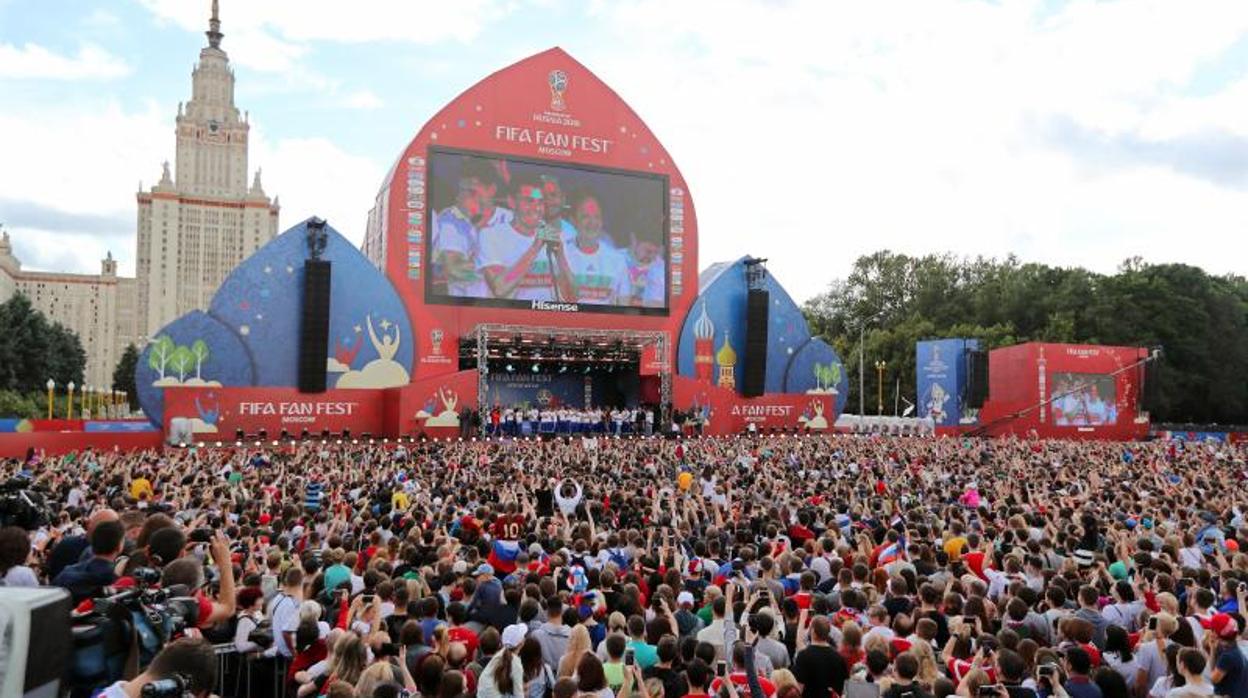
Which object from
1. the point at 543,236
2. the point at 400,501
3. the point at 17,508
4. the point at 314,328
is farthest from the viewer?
the point at 543,236

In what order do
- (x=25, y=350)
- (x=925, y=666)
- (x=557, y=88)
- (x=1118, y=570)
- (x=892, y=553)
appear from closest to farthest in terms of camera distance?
(x=925, y=666) → (x=1118, y=570) → (x=892, y=553) → (x=557, y=88) → (x=25, y=350)

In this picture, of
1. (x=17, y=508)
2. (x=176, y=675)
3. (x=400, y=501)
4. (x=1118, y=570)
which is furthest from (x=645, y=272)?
(x=176, y=675)

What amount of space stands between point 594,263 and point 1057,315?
122 ft

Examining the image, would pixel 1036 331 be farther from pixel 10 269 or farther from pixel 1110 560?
pixel 10 269

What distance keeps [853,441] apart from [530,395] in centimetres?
1862

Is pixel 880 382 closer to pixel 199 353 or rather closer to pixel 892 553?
pixel 199 353

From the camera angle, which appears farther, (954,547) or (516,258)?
(516,258)

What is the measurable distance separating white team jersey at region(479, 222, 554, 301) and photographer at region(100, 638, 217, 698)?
35.4 m

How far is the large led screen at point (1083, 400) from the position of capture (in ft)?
142

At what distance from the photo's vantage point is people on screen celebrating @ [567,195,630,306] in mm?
39594

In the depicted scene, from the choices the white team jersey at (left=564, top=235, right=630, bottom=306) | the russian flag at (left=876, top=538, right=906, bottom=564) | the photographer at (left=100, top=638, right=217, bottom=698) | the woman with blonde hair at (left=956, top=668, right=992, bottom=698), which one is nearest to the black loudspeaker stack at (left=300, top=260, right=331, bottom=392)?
the white team jersey at (left=564, top=235, right=630, bottom=306)

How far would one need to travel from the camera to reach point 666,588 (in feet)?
22.3

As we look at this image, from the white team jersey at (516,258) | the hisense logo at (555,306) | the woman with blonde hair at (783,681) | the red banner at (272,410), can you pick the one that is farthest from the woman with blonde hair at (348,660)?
the hisense logo at (555,306)

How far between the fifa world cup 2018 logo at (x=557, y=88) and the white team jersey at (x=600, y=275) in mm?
6638
